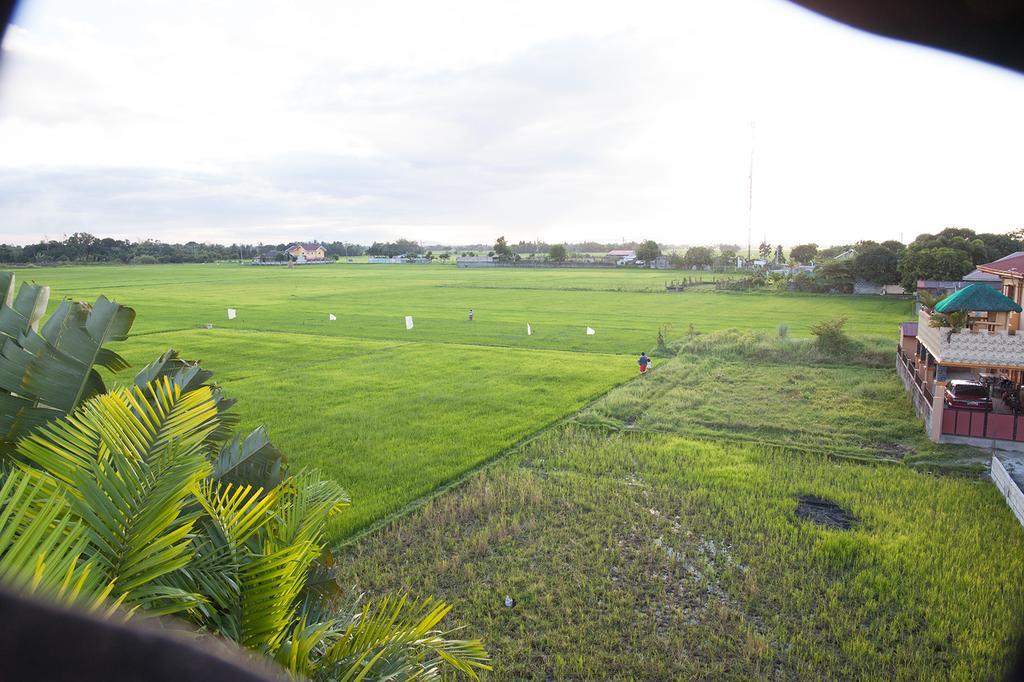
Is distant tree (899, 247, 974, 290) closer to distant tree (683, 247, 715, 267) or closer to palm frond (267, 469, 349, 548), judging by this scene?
palm frond (267, 469, 349, 548)

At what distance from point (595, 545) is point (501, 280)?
2154 inches

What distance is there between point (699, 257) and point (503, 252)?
29.5 m

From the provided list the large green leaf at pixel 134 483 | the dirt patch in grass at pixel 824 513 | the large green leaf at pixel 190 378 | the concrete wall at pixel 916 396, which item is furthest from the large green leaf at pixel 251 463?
the concrete wall at pixel 916 396

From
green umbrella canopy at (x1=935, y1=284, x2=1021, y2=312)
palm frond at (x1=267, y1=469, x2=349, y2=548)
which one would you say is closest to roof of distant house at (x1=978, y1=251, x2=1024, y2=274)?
green umbrella canopy at (x1=935, y1=284, x2=1021, y2=312)

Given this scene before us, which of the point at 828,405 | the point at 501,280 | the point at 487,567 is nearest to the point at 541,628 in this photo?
the point at 487,567

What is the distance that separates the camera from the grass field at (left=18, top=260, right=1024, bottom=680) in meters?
5.88

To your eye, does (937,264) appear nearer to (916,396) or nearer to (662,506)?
(916,396)

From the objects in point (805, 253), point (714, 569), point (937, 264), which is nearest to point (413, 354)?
point (714, 569)

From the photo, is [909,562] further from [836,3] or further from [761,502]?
[836,3]

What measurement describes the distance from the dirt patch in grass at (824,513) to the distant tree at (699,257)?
249 feet

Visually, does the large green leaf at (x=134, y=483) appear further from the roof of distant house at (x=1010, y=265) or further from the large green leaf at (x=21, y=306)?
the roof of distant house at (x=1010, y=265)

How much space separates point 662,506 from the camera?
888 centimetres

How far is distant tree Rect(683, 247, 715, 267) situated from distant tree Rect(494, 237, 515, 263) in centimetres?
2591

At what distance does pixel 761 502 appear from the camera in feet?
29.4
